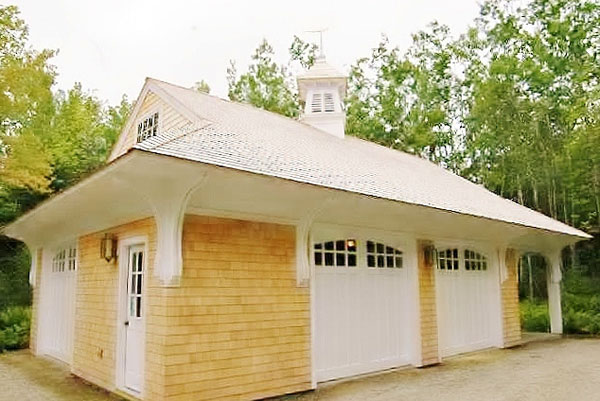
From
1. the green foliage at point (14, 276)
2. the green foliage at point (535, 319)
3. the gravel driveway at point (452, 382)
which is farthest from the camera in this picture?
the green foliage at point (14, 276)

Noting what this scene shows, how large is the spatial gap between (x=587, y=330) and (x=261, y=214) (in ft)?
31.1

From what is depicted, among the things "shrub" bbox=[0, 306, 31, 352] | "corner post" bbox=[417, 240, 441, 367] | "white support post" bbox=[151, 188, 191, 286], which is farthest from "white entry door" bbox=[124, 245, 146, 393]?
"shrub" bbox=[0, 306, 31, 352]

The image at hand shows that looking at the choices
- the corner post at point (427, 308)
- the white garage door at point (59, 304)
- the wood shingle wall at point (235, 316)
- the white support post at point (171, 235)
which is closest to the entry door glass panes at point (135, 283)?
the wood shingle wall at point (235, 316)

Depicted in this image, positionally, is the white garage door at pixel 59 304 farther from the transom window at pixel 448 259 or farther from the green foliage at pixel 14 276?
the transom window at pixel 448 259

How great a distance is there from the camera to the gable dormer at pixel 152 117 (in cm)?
777

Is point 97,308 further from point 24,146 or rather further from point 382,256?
point 24,146

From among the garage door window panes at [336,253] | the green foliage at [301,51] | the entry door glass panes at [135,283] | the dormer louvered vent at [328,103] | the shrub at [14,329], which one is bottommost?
the shrub at [14,329]

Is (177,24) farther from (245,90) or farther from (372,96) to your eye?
(372,96)

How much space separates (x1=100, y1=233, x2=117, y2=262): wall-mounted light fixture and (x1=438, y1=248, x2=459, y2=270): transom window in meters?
5.18

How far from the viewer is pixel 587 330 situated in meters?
11.8

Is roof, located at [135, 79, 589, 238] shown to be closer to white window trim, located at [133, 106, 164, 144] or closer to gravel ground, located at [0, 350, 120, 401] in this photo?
white window trim, located at [133, 106, 164, 144]

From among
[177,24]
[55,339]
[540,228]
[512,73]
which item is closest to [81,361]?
[55,339]

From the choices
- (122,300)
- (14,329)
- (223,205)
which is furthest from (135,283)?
(14,329)

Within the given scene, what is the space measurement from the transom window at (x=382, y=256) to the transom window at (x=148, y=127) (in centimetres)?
393
